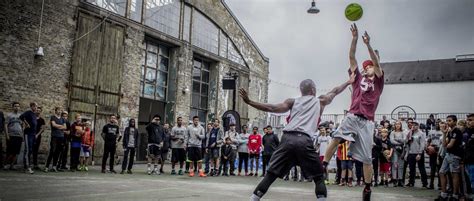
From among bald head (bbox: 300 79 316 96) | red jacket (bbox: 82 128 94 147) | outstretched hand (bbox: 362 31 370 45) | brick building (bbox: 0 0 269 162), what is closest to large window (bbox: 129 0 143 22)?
brick building (bbox: 0 0 269 162)

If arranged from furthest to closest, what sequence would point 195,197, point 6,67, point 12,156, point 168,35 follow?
1. point 168,35
2. point 6,67
3. point 12,156
4. point 195,197

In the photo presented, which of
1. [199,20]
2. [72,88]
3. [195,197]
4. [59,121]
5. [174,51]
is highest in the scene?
[199,20]

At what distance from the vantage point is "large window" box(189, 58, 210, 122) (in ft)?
82.0

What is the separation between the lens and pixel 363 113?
597cm

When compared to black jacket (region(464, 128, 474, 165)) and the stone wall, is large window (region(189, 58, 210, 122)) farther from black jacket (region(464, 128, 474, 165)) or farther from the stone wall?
black jacket (region(464, 128, 474, 165))

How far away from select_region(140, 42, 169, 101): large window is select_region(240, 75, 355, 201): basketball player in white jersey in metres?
16.9

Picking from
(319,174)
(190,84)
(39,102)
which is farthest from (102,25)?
(319,174)

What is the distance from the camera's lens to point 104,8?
18.8 meters

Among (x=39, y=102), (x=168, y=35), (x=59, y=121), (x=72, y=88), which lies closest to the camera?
(x=59, y=121)

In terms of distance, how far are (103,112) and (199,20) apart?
Result: 30.6 feet

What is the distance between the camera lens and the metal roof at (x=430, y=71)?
161ft

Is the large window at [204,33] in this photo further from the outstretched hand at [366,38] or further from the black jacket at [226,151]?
the outstretched hand at [366,38]

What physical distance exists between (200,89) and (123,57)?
6.91m

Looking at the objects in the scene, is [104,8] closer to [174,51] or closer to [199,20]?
[174,51]
